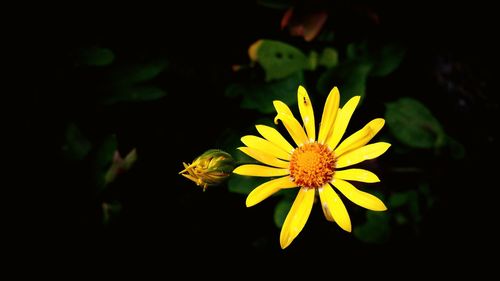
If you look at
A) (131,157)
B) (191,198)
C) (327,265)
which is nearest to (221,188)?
(191,198)

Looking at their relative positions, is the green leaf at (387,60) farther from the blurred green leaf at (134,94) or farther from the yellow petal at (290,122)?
the blurred green leaf at (134,94)

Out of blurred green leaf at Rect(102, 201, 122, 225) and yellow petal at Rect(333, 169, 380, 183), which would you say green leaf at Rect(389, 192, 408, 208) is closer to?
yellow petal at Rect(333, 169, 380, 183)

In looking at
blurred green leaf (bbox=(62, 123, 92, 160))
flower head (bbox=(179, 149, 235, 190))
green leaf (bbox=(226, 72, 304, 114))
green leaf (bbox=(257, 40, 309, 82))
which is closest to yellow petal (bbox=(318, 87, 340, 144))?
flower head (bbox=(179, 149, 235, 190))

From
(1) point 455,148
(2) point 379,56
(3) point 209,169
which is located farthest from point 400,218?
(3) point 209,169

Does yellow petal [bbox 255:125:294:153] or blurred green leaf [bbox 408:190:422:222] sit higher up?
yellow petal [bbox 255:125:294:153]

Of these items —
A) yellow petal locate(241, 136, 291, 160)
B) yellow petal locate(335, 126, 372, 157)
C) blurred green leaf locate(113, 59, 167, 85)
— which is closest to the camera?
yellow petal locate(335, 126, 372, 157)

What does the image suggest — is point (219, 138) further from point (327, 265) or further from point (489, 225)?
point (489, 225)

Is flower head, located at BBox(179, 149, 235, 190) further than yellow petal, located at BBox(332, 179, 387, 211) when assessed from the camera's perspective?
Yes
